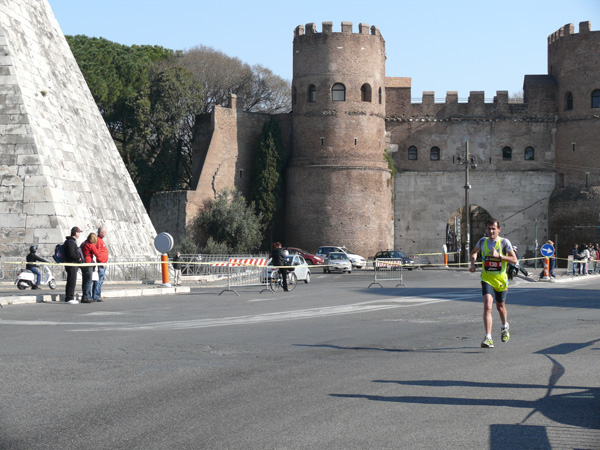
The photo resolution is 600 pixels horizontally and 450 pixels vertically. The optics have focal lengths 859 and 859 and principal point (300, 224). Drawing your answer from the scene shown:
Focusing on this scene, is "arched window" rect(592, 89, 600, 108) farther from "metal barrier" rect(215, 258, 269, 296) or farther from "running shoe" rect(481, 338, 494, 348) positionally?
"running shoe" rect(481, 338, 494, 348)

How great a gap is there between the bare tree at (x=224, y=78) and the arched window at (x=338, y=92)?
1389cm

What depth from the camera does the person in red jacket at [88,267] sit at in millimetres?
18391

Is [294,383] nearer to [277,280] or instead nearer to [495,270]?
[495,270]

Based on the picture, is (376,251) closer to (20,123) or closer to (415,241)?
(415,241)

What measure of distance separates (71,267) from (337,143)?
37.6 metres

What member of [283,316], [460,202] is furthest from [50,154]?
[460,202]

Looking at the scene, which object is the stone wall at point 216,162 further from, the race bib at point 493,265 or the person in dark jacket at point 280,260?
the race bib at point 493,265

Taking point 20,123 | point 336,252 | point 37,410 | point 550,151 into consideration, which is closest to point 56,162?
point 20,123

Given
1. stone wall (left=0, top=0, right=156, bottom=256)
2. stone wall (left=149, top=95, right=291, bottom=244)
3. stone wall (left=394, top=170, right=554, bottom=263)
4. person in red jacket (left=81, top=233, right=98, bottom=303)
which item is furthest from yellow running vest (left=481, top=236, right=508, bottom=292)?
stone wall (left=394, top=170, right=554, bottom=263)

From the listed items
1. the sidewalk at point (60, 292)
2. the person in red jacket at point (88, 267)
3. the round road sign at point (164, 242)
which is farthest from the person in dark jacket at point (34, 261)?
the round road sign at point (164, 242)

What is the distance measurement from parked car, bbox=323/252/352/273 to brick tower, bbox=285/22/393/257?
7.87 m

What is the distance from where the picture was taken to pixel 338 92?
5466 cm

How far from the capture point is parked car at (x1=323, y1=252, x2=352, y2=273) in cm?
4453

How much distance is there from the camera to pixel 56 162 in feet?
80.7
